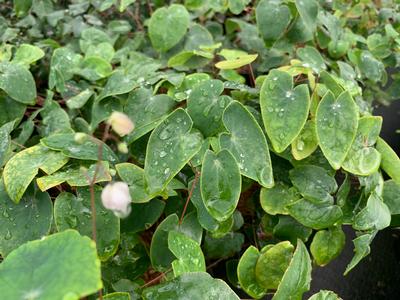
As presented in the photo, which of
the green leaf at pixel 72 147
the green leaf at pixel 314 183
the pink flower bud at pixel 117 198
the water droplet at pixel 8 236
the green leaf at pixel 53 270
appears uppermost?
the pink flower bud at pixel 117 198

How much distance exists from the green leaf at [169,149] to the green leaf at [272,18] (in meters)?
0.39

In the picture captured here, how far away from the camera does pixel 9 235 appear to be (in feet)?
2.12

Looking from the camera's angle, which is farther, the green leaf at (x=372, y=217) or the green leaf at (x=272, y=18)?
the green leaf at (x=272, y=18)

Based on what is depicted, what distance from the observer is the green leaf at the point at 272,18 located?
1007 mm

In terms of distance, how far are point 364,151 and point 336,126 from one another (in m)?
0.08

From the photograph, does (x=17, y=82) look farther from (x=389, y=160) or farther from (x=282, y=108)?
(x=389, y=160)

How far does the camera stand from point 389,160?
2.75 feet

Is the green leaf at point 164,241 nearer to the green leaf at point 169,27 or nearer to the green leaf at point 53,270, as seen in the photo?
the green leaf at point 53,270

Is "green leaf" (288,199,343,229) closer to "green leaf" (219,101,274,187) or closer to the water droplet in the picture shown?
"green leaf" (219,101,274,187)

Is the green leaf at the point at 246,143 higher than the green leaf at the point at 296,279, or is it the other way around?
the green leaf at the point at 246,143

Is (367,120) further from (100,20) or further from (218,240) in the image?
(100,20)

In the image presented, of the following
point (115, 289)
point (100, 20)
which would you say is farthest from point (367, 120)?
point (100, 20)

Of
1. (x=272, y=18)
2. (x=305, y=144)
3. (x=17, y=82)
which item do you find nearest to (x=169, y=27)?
(x=272, y=18)

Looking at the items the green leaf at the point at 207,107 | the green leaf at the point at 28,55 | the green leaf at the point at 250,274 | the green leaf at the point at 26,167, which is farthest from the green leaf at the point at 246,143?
the green leaf at the point at 28,55
